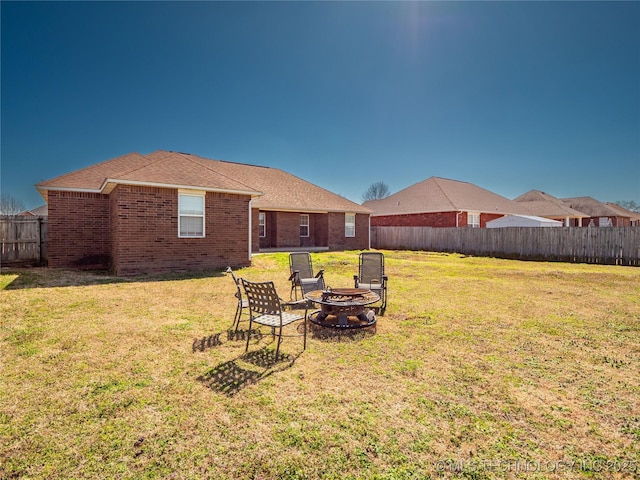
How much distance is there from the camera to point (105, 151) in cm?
2650

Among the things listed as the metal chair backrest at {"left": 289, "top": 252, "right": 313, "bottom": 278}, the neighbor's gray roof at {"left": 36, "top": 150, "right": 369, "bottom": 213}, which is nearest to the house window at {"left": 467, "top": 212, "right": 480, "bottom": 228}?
the neighbor's gray roof at {"left": 36, "top": 150, "right": 369, "bottom": 213}

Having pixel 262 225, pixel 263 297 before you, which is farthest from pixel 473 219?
pixel 263 297

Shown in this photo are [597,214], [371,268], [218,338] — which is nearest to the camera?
[218,338]

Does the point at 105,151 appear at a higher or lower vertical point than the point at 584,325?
higher

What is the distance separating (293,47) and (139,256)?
444 inches

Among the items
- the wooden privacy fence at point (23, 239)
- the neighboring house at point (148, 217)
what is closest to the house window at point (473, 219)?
the neighboring house at point (148, 217)

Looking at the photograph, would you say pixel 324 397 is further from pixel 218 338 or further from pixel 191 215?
pixel 191 215

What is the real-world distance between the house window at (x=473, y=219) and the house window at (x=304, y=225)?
15.5m

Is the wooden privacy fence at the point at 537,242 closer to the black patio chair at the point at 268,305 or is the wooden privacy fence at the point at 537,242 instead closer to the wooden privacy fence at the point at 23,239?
the black patio chair at the point at 268,305

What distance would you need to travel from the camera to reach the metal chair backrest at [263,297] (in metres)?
4.41

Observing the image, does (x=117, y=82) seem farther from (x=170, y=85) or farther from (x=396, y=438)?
(x=396, y=438)

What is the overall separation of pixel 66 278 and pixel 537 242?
2347 cm

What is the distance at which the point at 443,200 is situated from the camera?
2925 cm

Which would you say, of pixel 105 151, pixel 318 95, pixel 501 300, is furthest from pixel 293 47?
pixel 105 151
